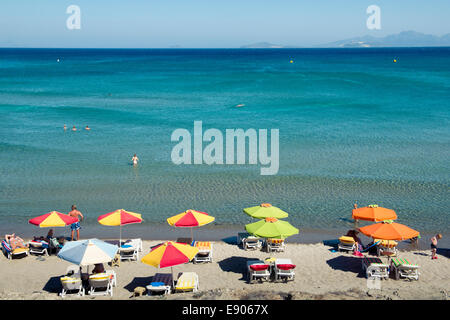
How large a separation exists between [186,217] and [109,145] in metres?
19.9

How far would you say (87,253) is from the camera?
37.7 feet

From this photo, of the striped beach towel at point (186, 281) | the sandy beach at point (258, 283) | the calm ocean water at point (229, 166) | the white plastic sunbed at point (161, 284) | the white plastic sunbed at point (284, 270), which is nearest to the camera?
the sandy beach at point (258, 283)

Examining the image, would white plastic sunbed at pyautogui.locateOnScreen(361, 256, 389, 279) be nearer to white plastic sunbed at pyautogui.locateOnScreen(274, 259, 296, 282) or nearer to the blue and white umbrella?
white plastic sunbed at pyautogui.locateOnScreen(274, 259, 296, 282)

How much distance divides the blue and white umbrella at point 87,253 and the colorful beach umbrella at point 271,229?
4219 mm

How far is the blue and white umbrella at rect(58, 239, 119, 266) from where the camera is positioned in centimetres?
1132

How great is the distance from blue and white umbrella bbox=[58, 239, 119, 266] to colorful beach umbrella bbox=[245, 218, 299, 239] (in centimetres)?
422

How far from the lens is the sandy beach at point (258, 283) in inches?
421

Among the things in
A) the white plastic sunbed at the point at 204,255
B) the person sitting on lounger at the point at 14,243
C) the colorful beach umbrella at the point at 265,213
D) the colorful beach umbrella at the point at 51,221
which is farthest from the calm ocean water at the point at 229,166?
the white plastic sunbed at the point at 204,255

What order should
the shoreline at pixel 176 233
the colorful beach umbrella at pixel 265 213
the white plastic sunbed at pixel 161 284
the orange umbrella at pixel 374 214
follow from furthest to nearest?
the shoreline at pixel 176 233 → the colorful beach umbrella at pixel 265 213 → the orange umbrella at pixel 374 214 → the white plastic sunbed at pixel 161 284

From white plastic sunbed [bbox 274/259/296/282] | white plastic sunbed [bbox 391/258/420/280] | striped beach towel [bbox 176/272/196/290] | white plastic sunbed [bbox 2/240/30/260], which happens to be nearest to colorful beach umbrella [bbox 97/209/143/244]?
white plastic sunbed [bbox 2/240/30/260]

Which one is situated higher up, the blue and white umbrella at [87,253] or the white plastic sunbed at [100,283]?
the blue and white umbrella at [87,253]

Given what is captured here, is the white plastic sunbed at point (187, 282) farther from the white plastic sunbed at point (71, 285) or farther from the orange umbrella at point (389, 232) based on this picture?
the orange umbrella at point (389, 232)
